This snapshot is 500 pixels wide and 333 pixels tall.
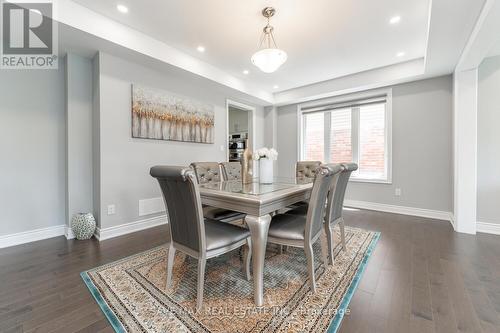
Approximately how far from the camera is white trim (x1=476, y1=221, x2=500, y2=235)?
117 inches

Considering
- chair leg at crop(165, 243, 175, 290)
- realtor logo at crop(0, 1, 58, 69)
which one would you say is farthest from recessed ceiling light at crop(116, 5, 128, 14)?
chair leg at crop(165, 243, 175, 290)

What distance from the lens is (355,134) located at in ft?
14.9

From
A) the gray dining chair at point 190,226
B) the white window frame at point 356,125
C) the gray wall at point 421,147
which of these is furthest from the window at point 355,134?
the gray dining chair at point 190,226

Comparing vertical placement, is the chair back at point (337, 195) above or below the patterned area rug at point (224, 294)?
above

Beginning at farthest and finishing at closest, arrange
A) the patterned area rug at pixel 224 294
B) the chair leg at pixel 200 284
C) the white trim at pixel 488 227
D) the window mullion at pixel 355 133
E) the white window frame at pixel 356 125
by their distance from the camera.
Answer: the window mullion at pixel 355 133, the white window frame at pixel 356 125, the white trim at pixel 488 227, the chair leg at pixel 200 284, the patterned area rug at pixel 224 294

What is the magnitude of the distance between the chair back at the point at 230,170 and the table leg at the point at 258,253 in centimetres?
152

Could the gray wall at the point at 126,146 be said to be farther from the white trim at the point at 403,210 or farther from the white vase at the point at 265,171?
the white trim at the point at 403,210

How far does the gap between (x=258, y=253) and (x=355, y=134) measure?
12.9 ft

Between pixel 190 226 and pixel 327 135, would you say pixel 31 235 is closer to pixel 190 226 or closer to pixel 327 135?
pixel 190 226

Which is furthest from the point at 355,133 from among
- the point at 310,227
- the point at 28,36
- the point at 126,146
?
the point at 28,36

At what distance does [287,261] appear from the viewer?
85.4 inches

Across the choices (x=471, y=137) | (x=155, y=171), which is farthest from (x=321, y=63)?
(x=155, y=171)

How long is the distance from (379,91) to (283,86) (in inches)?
74.9

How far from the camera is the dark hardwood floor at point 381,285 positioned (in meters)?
1.37
